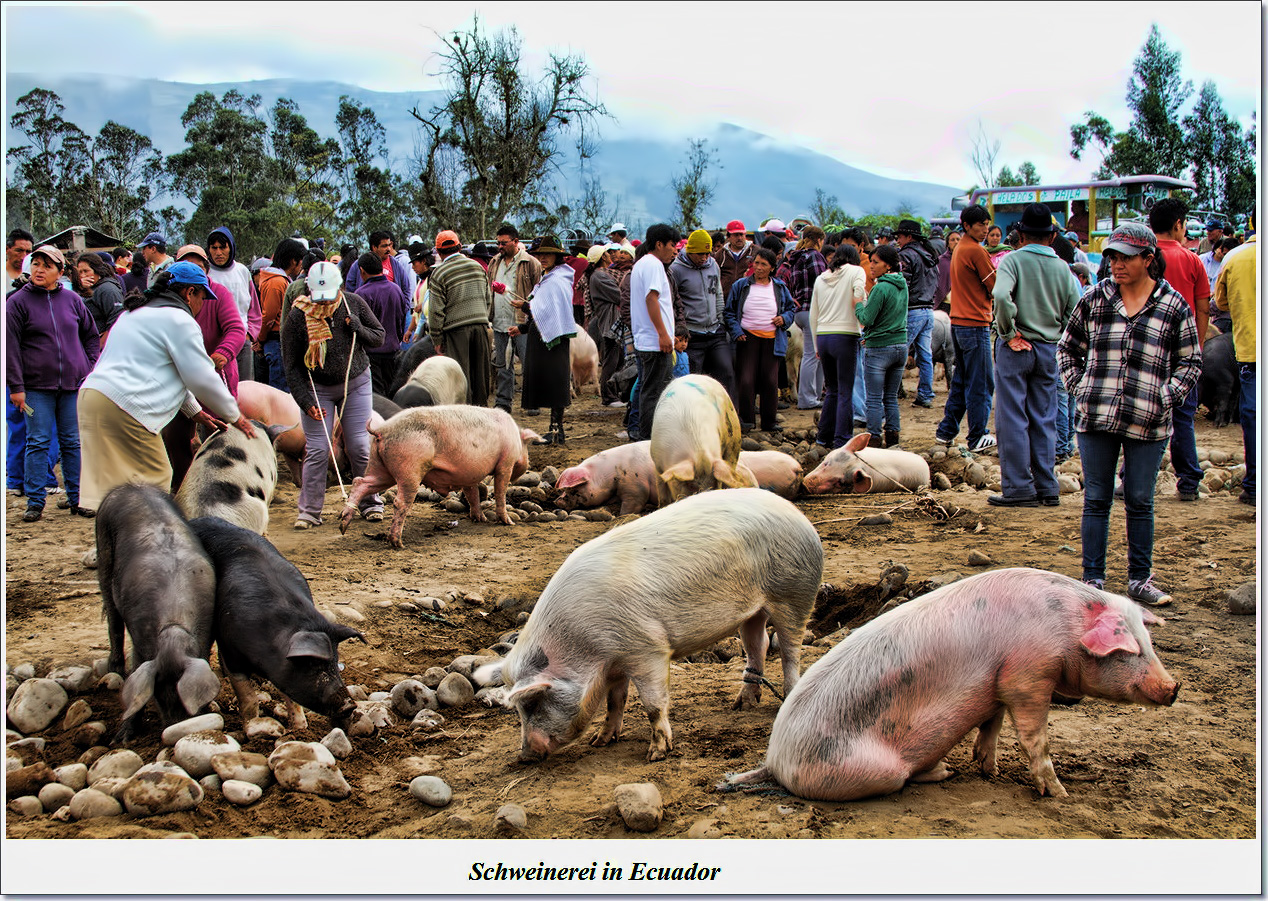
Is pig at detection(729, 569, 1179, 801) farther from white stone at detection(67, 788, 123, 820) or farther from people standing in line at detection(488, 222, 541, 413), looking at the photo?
people standing in line at detection(488, 222, 541, 413)

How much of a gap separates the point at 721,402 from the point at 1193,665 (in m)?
4.07

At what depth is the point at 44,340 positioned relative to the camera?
8562 millimetres

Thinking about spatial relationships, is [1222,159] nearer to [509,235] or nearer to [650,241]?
[650,241]

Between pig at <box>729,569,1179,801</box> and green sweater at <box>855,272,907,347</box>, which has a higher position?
green sweater at <box>855,272,907,347</box>

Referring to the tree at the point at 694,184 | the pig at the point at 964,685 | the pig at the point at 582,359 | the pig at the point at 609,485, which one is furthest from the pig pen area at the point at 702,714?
the tree at the point at 694,184

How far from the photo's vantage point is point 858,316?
10219 mm

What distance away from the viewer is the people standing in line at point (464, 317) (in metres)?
11.0

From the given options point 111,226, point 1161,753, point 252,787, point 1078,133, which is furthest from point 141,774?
point 1078,133

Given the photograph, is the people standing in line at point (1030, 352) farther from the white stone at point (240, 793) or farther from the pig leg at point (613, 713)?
the white stone at point (240, 793)

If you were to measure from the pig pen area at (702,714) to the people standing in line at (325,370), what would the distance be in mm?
535

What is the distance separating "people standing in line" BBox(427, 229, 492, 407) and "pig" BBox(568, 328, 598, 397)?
13.5 ft

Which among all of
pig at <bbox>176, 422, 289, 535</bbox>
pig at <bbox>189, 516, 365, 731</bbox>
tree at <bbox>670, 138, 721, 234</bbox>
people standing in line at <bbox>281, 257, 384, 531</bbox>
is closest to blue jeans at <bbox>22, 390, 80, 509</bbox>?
people standing in line at <bbox>281, 257, 384, 531</bbox>

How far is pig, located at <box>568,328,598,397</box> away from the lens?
612 inches

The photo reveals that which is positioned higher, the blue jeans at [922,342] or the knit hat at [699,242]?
the knit hat at [699,242]
